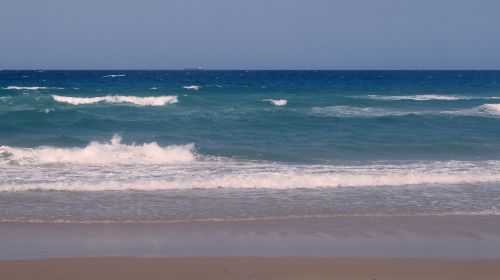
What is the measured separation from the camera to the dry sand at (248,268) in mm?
6832

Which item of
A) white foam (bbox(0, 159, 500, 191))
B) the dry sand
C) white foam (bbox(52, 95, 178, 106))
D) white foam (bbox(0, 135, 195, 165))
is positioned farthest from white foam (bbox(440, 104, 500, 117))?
the dry sand

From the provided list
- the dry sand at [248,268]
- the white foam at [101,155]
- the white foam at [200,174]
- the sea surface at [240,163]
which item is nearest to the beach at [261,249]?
the dry sand at [248,268]

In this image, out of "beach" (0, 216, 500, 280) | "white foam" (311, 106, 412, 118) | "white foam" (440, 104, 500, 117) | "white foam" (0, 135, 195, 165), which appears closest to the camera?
"beach" (0, 216, 500, 280)

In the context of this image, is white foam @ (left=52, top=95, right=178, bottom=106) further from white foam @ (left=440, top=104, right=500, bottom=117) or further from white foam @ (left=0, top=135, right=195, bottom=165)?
white foam @ (left=0, top=135, right=195, bottom=165)

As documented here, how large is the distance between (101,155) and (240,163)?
3.70 metres

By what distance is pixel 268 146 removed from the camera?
60.1 feet

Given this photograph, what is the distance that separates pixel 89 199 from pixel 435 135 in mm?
13741

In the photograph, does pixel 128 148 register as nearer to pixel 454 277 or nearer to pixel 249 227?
pixel 249 227

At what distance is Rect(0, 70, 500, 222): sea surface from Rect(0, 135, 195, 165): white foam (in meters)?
0.03

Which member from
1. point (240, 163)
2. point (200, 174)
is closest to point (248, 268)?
point (200, 174)

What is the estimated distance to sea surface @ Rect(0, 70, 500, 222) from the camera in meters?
10.4

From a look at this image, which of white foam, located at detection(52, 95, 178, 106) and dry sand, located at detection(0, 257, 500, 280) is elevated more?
white foam, located at detection(52, 95, 178, 106)

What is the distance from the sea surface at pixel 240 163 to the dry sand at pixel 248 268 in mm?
2174

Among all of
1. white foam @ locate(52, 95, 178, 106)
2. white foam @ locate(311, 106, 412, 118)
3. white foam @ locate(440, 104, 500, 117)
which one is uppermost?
white foam @ locate(52, 95, 178, 106)
